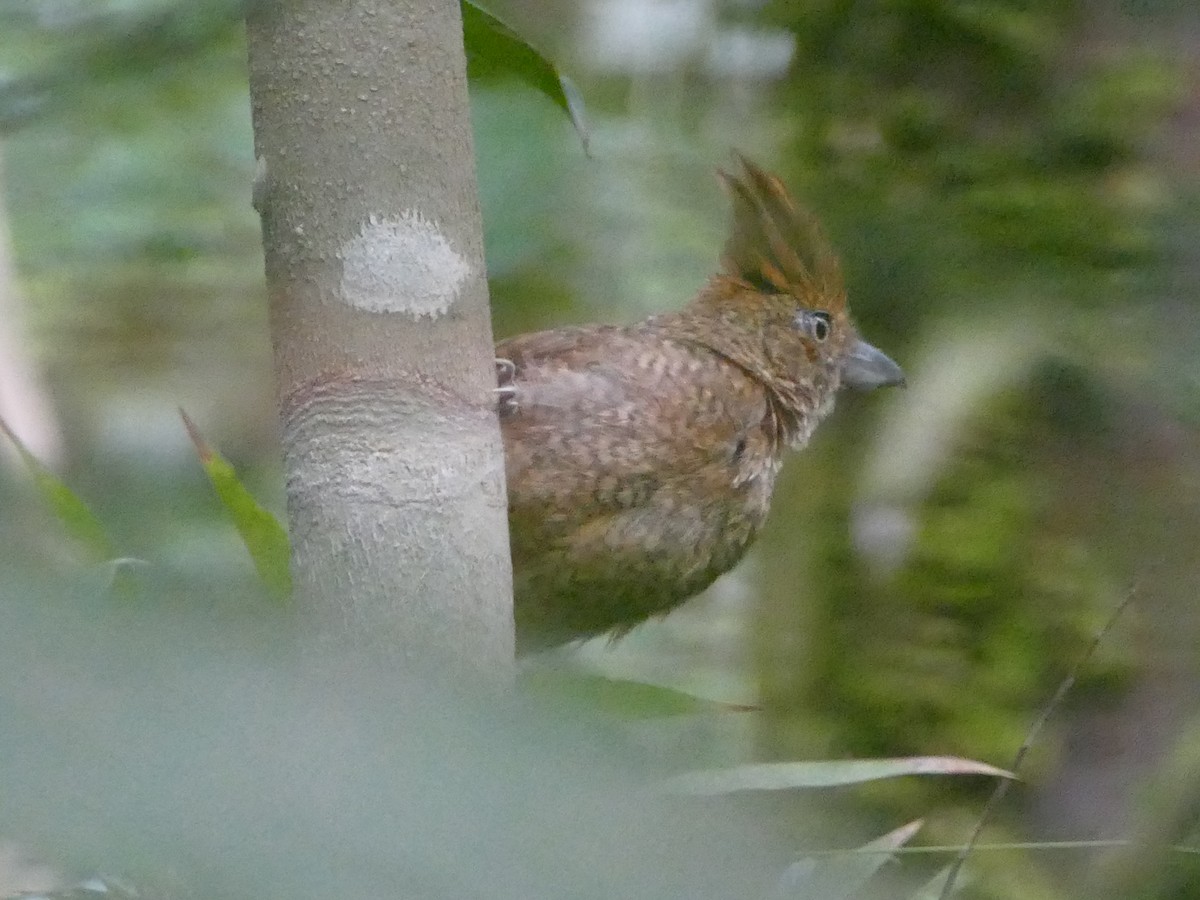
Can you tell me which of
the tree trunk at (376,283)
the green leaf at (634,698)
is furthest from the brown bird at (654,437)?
the tree trunk at (376,283)

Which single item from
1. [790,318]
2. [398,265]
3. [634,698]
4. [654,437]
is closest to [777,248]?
[790,318]

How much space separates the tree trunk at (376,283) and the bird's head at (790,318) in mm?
1184

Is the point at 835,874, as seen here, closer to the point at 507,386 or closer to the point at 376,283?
the point at 376,283

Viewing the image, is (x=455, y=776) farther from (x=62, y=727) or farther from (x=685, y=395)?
(x=685, y=395)

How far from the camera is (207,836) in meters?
0.48

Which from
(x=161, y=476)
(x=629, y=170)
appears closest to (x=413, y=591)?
(x=161, y=476)

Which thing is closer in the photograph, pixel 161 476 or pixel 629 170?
pixel 161 476

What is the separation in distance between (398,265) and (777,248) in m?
1.30

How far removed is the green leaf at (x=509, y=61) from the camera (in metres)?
1.65

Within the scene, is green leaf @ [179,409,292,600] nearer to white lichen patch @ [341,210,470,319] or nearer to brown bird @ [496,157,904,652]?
white lichen patch @ [341,210,470,319]

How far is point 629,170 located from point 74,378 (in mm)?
1135

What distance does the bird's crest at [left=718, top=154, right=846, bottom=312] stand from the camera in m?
2.37

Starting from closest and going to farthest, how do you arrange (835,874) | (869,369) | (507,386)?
1. (835,874)
2. (507,386)
3. (869,369)

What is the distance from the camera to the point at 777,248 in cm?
252
